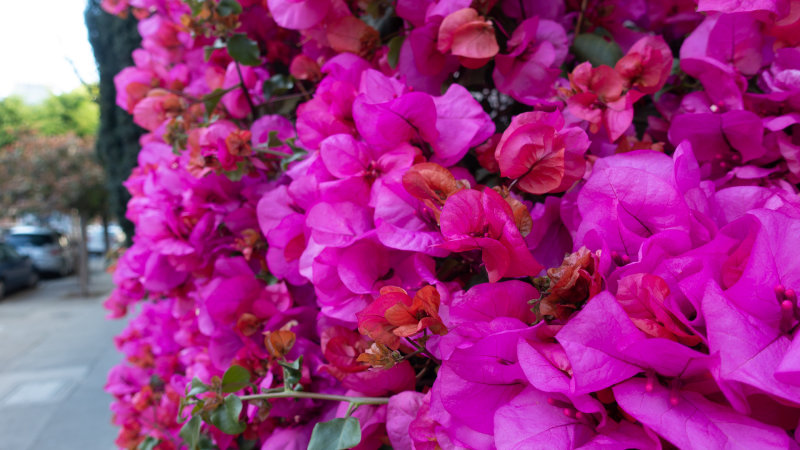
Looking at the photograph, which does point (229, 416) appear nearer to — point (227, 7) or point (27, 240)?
point (227, 7)

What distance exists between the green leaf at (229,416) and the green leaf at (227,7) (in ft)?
1.55

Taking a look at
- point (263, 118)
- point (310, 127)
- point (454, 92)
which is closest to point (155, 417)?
point (263, 118)

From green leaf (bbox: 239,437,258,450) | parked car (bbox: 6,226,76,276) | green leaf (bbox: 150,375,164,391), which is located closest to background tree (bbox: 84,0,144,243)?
green leaf (bbox: 150,375,164,391)

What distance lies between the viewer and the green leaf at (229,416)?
0.52 meters

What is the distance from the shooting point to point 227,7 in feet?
2.26

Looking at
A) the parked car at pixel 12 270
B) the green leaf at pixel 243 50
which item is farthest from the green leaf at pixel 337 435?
the parked car at pixel 12 270

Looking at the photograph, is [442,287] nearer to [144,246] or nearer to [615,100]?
[615,100]

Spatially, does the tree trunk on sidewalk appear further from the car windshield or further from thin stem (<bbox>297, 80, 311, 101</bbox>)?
thin stem (<bbox>297, 80, 311, 101</bbox>)

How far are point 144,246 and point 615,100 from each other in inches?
27.4

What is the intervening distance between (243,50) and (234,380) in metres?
0.43

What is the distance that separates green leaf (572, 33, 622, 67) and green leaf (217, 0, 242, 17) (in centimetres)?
42

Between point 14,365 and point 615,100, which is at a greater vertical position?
point 615,100

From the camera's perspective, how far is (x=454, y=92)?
1.70 feet

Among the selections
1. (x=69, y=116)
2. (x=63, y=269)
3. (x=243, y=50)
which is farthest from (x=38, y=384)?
(x=69, y=116)
